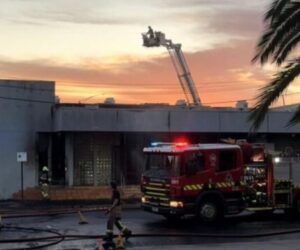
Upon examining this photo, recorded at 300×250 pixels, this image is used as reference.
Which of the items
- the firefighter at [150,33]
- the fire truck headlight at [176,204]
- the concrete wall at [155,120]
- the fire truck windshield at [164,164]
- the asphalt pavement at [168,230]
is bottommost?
the asphalt pavement at [168,230]

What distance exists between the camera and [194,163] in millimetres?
20594

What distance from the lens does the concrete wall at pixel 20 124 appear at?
1321 inches

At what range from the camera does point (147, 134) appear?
35.7 meters

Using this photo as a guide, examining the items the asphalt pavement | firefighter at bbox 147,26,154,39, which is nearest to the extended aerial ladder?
firefighter at bbox 147,26,154,39

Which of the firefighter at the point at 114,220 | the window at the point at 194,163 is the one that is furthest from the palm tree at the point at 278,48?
the window at the point at 194,163

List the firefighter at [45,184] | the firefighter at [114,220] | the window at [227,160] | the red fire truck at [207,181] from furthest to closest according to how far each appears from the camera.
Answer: the firefighter at [45,184]
the window at [227,160]
the red fire truck at [207,181]
the firefighter at [114,220]

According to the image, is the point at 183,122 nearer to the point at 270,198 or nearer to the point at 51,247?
the point at 270,198

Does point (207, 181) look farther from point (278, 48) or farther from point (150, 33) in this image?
point (150, 33)

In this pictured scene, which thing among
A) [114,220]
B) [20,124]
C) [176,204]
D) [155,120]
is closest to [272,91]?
[114,220]

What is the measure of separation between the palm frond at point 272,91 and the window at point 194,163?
888cm

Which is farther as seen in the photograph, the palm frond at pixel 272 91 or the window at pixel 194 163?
the window at pixel 194 163

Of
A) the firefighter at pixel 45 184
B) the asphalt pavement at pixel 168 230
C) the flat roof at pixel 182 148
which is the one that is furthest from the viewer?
the firefighter at pixel 45 184

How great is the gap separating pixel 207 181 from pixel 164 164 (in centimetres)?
148

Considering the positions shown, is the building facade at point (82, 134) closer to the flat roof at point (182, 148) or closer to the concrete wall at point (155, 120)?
the concrete wall at point (155, 120)
